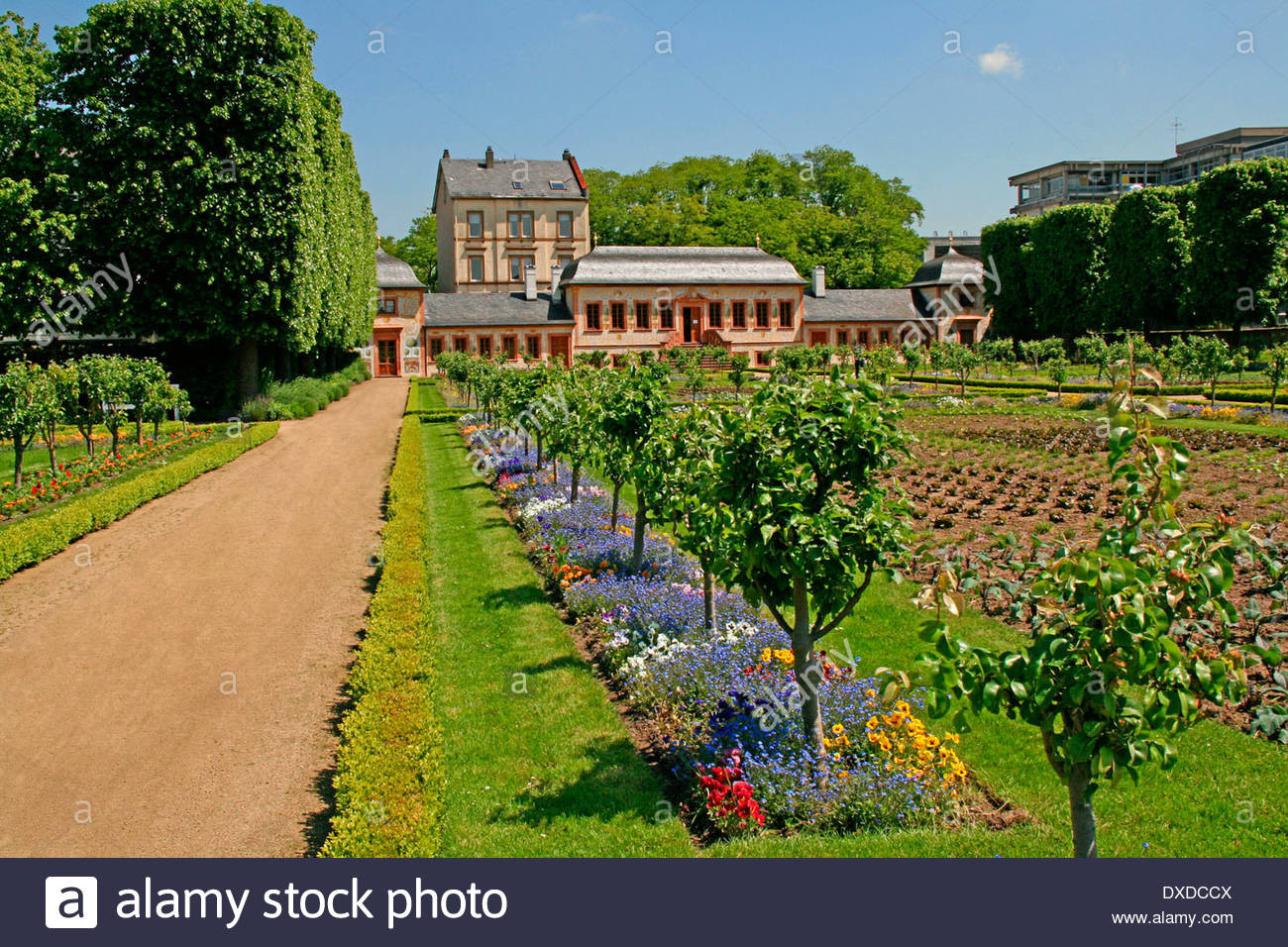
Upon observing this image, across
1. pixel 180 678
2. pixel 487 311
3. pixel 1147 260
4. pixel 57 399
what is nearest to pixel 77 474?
pixel 57 399

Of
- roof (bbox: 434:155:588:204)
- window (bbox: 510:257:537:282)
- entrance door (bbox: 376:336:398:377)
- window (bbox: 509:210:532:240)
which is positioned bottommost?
entrance door (bbox: 376:336:398:377)

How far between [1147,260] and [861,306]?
16799 mm

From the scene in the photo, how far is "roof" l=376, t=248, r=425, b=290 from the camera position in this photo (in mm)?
56750

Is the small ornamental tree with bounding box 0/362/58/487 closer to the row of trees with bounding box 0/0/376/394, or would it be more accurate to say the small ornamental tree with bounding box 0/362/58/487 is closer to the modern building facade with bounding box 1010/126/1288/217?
the row of trees with bounding box 0/0/376/394

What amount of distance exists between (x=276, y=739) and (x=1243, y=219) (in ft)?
145

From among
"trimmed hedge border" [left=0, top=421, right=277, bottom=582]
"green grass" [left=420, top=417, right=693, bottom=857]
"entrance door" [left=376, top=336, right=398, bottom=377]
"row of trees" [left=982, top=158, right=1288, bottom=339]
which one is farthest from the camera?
"entrance door" [left=376, top=336, right=398, bottom=377]

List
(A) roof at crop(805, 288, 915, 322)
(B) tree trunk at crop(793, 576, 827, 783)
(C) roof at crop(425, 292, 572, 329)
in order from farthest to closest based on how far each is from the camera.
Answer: (A) roof at crop(805, 288, 915, 322), (C) roof at crop(425, 292, 572, 329), (B) tree trunk at crop(793, 576, 827, 783)

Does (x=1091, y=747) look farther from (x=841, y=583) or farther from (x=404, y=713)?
(x=404, y=713)

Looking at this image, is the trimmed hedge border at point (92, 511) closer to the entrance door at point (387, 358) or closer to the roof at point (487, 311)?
the roof at point (487, 311)

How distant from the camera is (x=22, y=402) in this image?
A: 16.0 metres

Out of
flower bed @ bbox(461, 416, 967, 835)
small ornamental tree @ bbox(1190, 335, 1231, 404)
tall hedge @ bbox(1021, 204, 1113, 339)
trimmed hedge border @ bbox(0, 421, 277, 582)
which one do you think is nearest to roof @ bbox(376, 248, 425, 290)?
tall hedge @ bbox(1021, 204, 1113, 339)

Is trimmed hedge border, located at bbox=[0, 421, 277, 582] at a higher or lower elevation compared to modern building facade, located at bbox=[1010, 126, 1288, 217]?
lower

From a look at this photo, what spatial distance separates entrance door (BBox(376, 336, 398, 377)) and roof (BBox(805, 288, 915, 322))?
2467 centimetres
